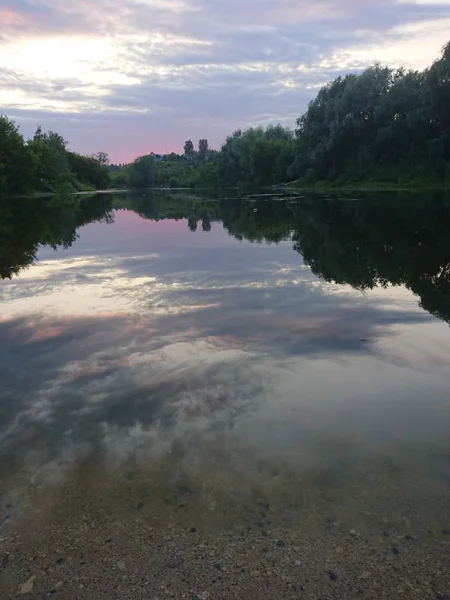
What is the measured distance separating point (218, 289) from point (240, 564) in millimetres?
10375

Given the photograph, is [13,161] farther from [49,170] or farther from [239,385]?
[239,385]

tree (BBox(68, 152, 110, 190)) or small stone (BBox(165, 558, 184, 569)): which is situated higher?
tree (BBox(68, 152, 110, 190))

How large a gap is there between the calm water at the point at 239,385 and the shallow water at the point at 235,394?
0.03 metres

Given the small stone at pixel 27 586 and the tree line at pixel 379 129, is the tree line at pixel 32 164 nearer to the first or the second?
the tree line at pixel 379 129

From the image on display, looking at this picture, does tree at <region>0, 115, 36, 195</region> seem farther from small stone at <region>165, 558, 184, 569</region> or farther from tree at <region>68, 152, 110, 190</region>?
small stone at <region>165, 558, 184, 569</region>

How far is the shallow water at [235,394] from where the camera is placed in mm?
4848

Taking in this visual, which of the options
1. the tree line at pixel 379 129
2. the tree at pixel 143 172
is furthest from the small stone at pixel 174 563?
the tree at pixel 143 172

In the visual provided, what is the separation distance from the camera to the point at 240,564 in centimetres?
394

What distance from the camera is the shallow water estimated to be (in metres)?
4.85

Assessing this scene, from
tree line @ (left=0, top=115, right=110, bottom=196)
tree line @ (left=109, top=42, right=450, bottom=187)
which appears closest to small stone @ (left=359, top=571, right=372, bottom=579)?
tree line @ (left=109, top=42, right=450, bottom=187)

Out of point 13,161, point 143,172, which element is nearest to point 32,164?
point 13,161

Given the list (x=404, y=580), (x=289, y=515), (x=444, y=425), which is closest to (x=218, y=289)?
(x=444, y=425)

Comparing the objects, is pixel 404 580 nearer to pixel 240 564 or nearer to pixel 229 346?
pixel 240 564

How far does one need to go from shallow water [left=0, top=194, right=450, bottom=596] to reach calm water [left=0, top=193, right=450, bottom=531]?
0.08 feet
